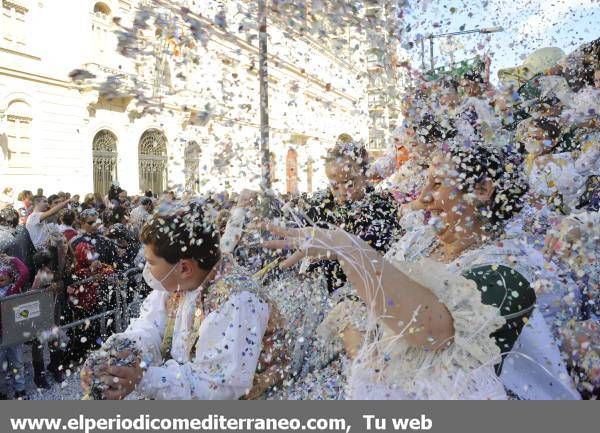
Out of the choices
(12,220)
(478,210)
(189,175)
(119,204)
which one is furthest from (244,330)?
(119,204)

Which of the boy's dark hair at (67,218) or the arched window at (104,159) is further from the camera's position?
the arched window at (104,159)

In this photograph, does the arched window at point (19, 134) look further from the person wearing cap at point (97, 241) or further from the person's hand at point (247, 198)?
the person's hand at point (247, 198)

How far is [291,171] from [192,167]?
1.22 feet

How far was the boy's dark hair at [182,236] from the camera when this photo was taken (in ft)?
6.04

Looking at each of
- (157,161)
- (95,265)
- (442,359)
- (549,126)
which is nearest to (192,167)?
(442,359)

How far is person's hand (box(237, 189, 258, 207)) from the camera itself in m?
1.67

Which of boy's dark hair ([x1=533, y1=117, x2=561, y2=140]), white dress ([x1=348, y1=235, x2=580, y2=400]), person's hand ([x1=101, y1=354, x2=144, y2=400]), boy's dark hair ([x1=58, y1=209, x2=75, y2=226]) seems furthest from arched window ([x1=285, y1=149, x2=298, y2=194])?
boy's dark hair ([x1=58, y1=209, x2=75, y2=226])

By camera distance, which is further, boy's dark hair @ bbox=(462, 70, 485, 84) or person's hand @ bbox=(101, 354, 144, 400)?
boy's dark hair @ bbox=(462, 70, 485, 84)

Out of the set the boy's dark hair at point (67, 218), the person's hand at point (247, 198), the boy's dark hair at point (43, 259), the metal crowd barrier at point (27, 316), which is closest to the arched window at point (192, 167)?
the person's hand at point (247, 198)

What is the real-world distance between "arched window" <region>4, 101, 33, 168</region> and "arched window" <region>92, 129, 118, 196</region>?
6.34 ft

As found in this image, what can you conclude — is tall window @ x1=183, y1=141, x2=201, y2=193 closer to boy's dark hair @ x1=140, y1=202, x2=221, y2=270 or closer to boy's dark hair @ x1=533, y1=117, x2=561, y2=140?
boy's dark hair @ x1=140, y1=202, x2=221, y2=270

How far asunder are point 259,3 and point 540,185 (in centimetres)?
151

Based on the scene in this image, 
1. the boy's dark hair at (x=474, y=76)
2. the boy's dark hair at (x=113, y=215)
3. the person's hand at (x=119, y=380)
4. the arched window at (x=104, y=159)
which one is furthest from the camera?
the arched window at (x=104, y=159)

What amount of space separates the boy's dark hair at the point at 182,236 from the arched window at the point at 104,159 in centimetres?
1392
